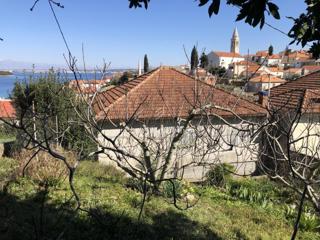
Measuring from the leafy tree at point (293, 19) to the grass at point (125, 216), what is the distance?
3087mm

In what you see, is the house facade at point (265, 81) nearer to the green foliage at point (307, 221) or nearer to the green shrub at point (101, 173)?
the green foliage at point (307, 221)

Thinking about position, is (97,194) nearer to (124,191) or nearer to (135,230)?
(124,191)

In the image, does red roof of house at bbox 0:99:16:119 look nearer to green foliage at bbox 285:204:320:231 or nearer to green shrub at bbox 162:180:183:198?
green shrub at bbox 162:180:183:198

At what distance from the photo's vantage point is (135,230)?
212 inches

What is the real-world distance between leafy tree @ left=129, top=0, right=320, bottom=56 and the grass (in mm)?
3087

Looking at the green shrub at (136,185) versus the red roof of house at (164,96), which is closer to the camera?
the green shrub at (136,185)

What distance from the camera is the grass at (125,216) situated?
510 centimetres

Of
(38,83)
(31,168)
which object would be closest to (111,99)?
(38,83)

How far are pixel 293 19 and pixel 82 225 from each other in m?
4.23

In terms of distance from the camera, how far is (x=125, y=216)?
6070 millimetres

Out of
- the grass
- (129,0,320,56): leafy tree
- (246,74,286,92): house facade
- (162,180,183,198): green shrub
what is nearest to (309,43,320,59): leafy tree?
(129,0,320,56): leafy tree

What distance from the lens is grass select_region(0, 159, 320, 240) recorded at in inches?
201

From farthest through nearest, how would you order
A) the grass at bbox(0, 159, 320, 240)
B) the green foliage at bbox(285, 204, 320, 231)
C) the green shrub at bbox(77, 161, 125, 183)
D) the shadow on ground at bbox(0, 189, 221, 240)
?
the green shrub at bbox(77, 161, 125, 183) → the green foliage at bbox(285, 204, 320, 231) → the grass at bbox(0, 159, 320, 240) → the shadow on ground at bbox(0, 189, 221, 240)

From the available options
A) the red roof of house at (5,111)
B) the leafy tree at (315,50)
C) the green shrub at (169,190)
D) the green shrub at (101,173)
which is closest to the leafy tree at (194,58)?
the green shrub at (169,190)
